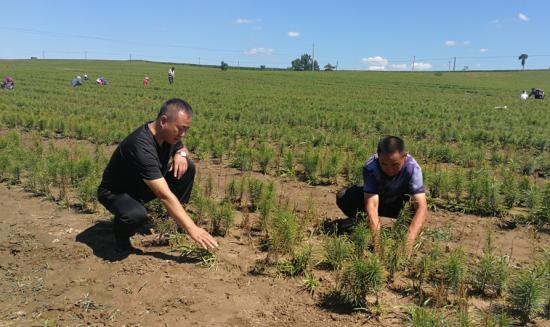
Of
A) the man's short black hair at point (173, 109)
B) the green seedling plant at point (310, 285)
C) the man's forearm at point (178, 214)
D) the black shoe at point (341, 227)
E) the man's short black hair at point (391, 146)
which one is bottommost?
the green seedling plant at point (310, 285)

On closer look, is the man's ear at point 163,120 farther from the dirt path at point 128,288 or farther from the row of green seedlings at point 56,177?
the row of green seedlings at point 56,177

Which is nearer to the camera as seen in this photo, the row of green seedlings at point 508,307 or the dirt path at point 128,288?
the row of green seedlings at point 508,307

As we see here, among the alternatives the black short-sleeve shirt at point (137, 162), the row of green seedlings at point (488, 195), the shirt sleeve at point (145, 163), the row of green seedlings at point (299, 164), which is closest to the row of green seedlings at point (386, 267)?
the black short-sleeve shirt at point (137, 162)

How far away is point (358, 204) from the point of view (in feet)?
15.8

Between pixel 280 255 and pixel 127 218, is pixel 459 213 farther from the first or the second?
pixel 127 218

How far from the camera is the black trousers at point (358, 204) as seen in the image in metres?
4.71

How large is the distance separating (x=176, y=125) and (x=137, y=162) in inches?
18.8

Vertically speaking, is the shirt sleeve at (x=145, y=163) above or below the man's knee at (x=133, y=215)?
above

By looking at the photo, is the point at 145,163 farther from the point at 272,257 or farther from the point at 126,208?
the point at 272,257

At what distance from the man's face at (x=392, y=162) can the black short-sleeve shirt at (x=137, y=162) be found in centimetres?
199

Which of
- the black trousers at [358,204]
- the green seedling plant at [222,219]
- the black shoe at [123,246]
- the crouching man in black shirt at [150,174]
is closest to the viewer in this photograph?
the crouching man in black shirt at [150,174]

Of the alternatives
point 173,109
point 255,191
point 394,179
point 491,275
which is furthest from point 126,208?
point 491,275

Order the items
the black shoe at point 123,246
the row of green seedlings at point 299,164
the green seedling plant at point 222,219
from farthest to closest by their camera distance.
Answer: the row of green seedlings at point 299,164, the green seedling plant at point 222,219, the black shoe at point 123,246

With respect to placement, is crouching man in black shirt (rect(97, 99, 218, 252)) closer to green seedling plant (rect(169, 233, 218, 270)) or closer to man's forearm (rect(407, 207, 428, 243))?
green seedling plant (rect(169, 233, 218, 270))
